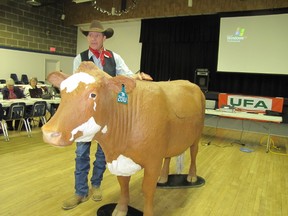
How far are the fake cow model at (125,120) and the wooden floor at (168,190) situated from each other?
0.64 meters

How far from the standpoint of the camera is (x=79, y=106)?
1.34m

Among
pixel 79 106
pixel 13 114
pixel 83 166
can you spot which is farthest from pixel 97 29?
pixel 13 114

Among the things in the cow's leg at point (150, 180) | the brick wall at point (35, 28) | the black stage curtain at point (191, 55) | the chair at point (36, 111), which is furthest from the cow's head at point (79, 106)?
the brick wall at point (35, 28)

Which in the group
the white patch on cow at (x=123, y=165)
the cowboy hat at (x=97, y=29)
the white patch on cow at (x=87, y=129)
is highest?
the cowboy hat at (x=97, y=29)

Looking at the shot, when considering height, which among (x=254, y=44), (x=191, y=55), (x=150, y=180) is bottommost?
(x=150, y=180)

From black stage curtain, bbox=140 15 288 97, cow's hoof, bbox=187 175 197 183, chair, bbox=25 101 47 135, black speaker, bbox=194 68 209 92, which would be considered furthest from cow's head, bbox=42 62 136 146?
black stage curtain, bbox=140 15 288 97

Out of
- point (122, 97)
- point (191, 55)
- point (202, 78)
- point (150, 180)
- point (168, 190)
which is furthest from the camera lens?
point (191, 55)

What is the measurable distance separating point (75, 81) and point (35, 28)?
10778mm

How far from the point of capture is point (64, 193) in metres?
2.75

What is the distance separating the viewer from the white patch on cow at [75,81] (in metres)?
1.37

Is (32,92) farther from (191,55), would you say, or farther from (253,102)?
(253,102)

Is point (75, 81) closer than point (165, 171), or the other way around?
point (75, 81)

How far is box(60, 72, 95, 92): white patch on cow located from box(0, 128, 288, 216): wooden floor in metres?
1.46

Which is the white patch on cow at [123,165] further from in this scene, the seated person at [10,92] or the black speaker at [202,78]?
the black speaker at [202,78]
